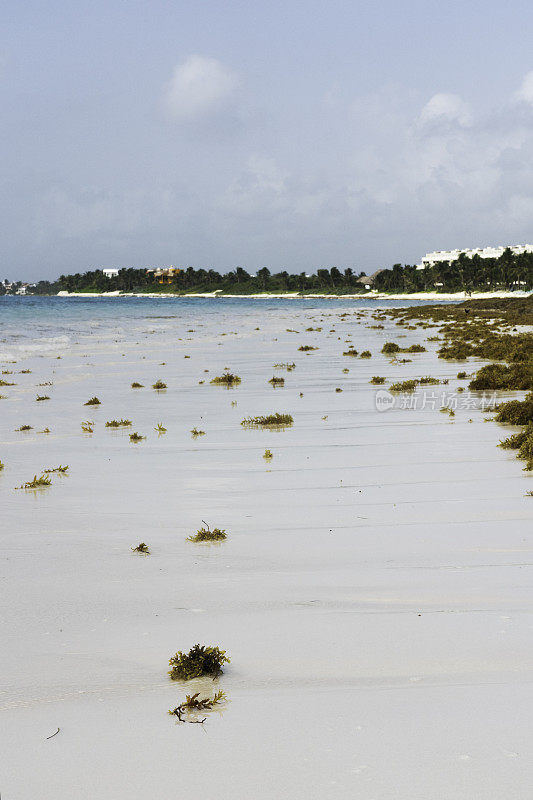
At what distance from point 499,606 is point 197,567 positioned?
231 centimetres

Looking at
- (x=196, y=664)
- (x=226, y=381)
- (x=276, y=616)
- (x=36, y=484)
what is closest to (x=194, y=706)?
(x=196, y=664)

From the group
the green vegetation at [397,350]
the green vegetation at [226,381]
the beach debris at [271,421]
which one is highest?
the green vegetation at [397,350]

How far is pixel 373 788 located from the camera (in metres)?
2.82

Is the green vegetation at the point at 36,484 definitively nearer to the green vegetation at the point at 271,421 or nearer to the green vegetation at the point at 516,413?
the green vegetation at the point at 271,421

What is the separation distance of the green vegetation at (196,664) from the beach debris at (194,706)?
0.54 ft

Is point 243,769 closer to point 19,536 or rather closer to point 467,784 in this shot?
point 467,784

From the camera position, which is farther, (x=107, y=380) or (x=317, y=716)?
(x=107, y=380)

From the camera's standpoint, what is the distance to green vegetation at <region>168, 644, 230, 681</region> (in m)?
3.69

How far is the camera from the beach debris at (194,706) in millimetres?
3350

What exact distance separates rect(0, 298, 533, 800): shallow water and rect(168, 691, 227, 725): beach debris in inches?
2.3

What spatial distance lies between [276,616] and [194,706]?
111 centimetres

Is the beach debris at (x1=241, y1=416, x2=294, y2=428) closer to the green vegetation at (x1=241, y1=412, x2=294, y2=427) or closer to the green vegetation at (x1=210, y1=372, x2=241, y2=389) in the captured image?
the green vegetation at (x1=241, y1=412, x2=294, y2=427)

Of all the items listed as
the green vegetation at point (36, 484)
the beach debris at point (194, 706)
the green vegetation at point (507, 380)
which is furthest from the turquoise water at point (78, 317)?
the beach debris at point (194, 706)

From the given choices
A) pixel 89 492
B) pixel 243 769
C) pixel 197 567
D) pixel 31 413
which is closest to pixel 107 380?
pixel 31 413
